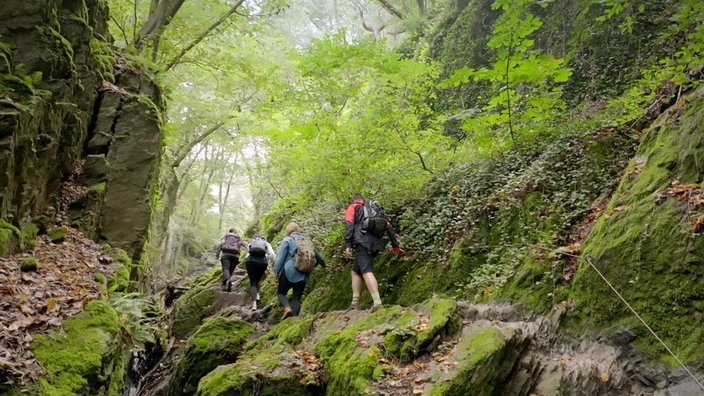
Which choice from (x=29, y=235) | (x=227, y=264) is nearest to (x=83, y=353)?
(x=29, y=235)

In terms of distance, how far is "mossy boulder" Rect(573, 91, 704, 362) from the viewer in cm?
419

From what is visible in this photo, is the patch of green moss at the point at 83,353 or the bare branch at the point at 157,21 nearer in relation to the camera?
the patch of green moss at the point at 83,353

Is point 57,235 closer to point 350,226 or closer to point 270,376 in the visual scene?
point 270,376

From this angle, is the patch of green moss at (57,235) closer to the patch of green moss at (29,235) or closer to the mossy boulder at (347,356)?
the patch of green moss at (29,235)

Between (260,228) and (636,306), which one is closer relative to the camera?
(636,306)

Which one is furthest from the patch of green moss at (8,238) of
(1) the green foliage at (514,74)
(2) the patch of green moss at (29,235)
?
(1) the green foliage at (514,74)

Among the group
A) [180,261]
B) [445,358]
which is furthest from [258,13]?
[180,261]

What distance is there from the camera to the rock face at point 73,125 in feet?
20.3

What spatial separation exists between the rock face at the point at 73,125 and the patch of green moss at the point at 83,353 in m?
1.94

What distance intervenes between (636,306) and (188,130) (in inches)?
685

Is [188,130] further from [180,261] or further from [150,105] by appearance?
[180,261]

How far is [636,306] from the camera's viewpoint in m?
4.53

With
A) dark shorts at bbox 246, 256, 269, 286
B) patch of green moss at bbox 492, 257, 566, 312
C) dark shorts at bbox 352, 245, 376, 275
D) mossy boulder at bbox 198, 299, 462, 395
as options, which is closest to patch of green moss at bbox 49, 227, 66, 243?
Result: dark shorts at bbox 246, 256, 269, 286

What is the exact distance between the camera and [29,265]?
18.3 ft
